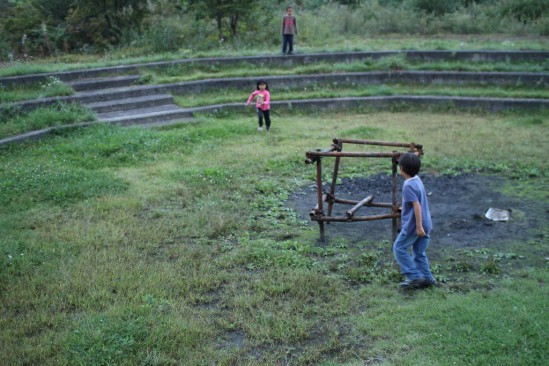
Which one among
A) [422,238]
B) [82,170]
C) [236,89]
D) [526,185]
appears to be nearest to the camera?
[422,238]

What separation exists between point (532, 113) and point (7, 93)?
38.4 ft

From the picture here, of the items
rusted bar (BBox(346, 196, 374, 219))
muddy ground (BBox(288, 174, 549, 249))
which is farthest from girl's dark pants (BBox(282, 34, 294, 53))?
rusted bar (BBox(346, 196, 374, 219))

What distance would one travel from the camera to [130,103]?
12977mm

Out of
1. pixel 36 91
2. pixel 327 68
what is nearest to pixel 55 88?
pixel 36 91

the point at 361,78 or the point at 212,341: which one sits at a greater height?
the point at 361,78

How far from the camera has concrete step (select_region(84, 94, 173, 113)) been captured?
41.5 ft

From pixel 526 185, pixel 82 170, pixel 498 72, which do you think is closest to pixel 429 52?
pixel 498 72

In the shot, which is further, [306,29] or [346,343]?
[306,29]

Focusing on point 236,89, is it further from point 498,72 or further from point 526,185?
point 526,185

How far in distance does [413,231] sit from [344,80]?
1007 cm

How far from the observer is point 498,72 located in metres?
14.5

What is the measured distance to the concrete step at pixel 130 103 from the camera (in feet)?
41.5

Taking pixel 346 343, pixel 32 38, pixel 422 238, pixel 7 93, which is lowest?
pixel 346 343

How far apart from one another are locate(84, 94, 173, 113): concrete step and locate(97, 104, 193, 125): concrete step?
0.16 metres
